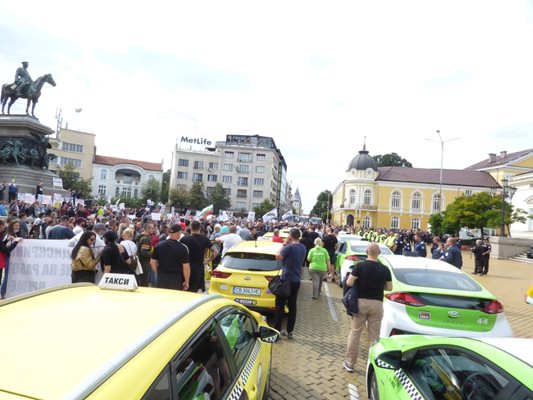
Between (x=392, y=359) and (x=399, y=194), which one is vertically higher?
(x=399, y=194)

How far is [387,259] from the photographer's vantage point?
24.2ft

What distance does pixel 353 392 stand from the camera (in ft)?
16.7

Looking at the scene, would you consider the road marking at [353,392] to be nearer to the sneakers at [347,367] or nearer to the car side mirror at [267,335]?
the sneakers at [347,367]

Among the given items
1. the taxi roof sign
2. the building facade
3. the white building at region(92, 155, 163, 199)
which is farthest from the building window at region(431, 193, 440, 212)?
the taxi roof sign

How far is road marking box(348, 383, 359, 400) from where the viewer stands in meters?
4.93

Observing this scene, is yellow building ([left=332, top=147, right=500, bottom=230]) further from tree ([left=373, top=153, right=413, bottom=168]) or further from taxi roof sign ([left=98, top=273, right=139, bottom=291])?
taxi roof sign ([left=98, top=273, right=139, bottom=291])

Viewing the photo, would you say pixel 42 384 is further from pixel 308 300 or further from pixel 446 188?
pixel 446 188

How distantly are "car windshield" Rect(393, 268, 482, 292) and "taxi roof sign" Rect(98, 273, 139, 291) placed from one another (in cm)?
455

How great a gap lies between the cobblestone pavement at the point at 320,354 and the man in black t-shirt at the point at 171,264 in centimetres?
198

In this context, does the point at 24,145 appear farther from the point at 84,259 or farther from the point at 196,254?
the point at 196,254

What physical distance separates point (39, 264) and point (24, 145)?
20.5 metres

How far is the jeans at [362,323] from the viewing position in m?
5.81

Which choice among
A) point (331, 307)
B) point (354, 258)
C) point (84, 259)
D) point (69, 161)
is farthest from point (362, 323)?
point (69, 161)

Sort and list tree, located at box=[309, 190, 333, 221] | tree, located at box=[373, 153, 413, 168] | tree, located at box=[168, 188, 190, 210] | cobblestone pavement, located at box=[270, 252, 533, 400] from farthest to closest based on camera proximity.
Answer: tree, located at box=[309, 190, 333, 221]
tree, located at box=[373, 153, 413, 168]
tree, located at box=[168, 188, 190, 210]
cobblestone pavement, located at box=[270, 252, 533, 400]
